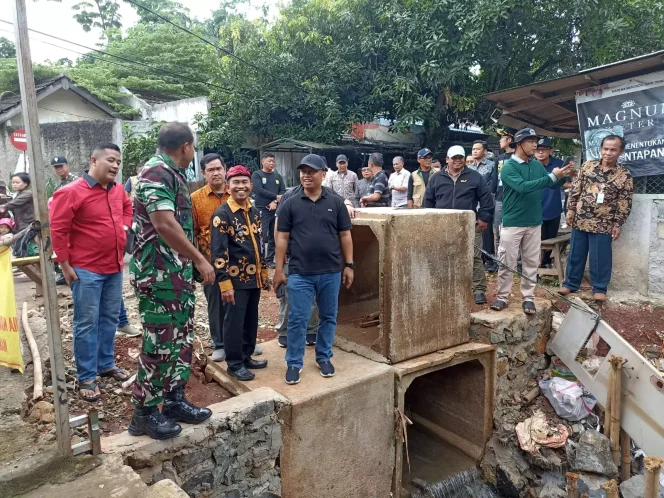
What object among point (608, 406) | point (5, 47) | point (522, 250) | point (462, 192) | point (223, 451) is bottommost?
point (608, 406)

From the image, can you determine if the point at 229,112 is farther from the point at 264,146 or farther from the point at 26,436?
the point at 26,436

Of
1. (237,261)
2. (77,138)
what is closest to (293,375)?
(237,261)

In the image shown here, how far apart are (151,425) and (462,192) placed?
12.9ft

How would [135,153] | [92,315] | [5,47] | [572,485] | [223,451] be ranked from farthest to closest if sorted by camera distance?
[5,47], [135,153], [572,485], [92,315], [223,451]

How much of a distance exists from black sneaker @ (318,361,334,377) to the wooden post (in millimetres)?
2032

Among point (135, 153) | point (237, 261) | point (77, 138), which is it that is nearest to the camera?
point (237, 261)

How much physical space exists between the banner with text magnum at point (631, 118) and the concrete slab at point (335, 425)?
4.41 meters

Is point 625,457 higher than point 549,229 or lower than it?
lower

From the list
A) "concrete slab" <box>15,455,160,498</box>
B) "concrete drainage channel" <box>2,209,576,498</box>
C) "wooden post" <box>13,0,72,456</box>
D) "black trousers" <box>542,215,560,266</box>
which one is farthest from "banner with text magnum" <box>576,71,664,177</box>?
"wooden post" <box>13,0,72,456</box>

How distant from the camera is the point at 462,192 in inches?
215

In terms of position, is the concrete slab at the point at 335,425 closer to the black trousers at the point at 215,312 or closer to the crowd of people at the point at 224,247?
the crowd of people at the point at 224,247

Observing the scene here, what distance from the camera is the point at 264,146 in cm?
1291

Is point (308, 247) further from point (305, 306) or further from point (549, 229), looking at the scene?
point (549, 229)

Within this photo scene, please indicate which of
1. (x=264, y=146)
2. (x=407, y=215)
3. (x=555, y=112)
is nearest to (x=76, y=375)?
(x=407, y=215)
